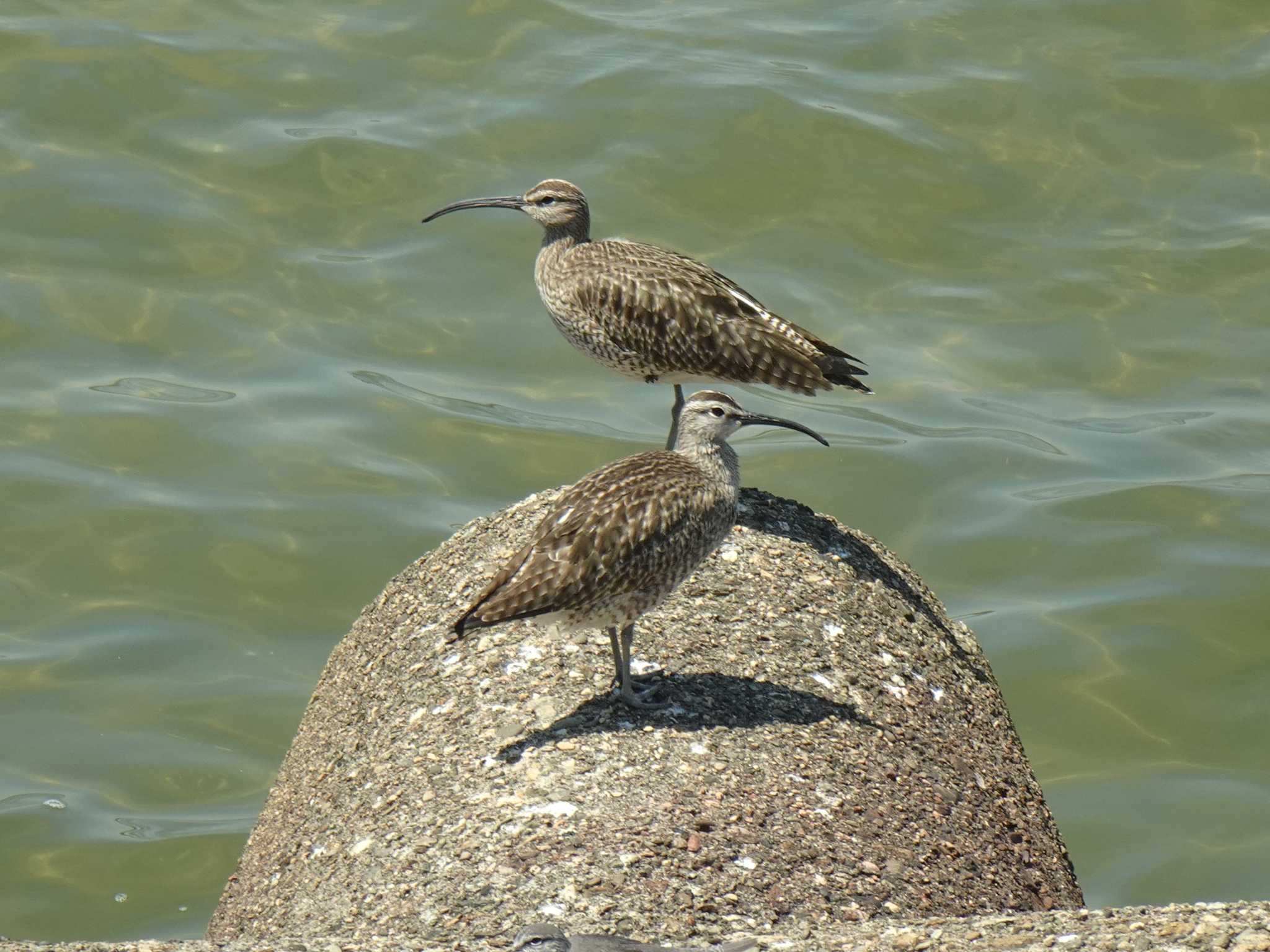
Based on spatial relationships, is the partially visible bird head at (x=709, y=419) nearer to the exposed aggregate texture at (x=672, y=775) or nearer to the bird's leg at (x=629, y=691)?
the exposed aggregate texture at (x=672, y=775)

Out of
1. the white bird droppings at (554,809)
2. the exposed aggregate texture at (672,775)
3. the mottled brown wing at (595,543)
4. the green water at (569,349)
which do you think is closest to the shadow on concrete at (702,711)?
the exposed aggregate texture at (672,775)

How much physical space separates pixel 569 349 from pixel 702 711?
21.8 ft

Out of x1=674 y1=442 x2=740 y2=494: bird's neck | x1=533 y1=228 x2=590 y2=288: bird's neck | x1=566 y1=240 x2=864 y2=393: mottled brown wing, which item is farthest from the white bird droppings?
x1=533 y1=228 x2=590 y2=288: bird's neck

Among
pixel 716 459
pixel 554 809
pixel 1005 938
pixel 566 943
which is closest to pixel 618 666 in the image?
pixel 554 809

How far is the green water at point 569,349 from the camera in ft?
30.5

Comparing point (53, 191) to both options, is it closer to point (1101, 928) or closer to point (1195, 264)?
point (1195, 264)

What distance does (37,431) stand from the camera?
37.0 ft

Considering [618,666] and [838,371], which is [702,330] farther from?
[618,666]

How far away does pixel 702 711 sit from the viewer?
19.7 feet

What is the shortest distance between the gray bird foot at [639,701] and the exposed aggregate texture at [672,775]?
0.05 meters

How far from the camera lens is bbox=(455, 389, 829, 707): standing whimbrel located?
582 centimetres

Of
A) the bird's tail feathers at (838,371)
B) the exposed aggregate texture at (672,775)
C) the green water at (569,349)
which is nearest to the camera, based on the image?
the exposed aggregate texture at (672,775)

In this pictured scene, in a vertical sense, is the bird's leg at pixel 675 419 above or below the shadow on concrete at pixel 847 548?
above

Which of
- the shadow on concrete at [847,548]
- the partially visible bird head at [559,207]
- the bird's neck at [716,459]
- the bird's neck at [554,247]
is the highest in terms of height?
the partially visible bird head at [559,207]
